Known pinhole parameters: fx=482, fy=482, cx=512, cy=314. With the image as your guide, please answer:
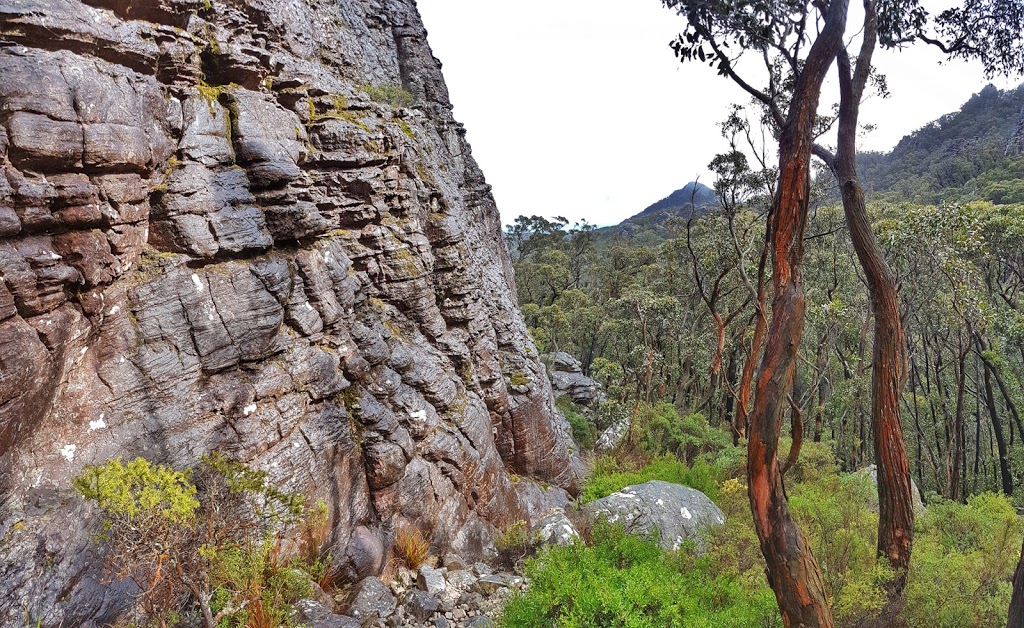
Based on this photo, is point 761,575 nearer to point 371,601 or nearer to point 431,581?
point 431,581

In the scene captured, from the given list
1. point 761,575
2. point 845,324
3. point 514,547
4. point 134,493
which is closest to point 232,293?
point 134,493

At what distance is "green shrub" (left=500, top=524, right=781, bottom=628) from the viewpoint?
5754 mm

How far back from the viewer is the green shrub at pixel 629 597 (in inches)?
227

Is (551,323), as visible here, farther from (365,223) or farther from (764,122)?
(365,223)

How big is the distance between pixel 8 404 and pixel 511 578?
6811mm

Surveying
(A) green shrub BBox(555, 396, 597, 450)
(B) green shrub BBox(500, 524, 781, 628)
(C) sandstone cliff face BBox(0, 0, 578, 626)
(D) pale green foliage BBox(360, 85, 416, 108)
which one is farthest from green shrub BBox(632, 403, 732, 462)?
(D) pale green foliage BBox(360, 85, 416, 108)

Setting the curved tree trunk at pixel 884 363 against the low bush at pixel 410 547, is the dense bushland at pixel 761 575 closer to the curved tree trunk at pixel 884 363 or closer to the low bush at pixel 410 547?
the curved tree trunk at pixel 884 363

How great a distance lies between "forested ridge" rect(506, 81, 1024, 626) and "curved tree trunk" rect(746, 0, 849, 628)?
3.53 feet

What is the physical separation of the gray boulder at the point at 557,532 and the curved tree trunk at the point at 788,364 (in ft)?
13.1

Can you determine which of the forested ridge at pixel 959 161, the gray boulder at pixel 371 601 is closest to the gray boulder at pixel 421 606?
the gray boulder at pixel 371 601

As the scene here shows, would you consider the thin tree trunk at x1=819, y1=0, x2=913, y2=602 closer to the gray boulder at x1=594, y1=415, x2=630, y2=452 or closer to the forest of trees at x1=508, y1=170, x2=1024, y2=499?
the forest of trees at x1=508, y1=170, x2=1024, y2=499

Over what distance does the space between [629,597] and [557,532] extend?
11.1ft

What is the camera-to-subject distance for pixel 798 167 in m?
5.16

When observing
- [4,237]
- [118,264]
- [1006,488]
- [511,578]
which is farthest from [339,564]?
[1006,488]
